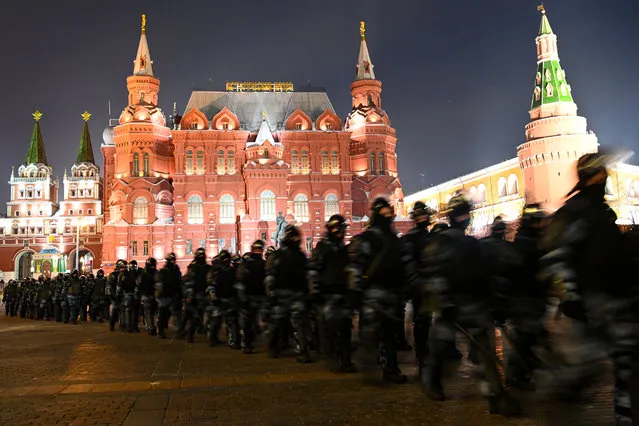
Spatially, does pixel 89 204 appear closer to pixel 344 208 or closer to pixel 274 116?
pixel 274 116

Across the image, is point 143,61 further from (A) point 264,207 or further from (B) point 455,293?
(B) point 455,293

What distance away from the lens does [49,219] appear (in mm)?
84562

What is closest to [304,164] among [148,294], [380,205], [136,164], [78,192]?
[136,164]

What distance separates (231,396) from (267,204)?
46.6m

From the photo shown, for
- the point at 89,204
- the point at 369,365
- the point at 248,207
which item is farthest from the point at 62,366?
the point at 89,204

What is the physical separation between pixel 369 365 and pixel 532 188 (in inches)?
2195

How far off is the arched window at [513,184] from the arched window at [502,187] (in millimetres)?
941

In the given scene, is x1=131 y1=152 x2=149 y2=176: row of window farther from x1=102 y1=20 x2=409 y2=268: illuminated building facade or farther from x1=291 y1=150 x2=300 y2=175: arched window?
x1=291 y1=150 x2=300 y2=175: arched window

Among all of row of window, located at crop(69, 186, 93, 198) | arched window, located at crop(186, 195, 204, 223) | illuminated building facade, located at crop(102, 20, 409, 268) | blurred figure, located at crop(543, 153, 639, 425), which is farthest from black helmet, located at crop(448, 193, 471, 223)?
row of window, located at crop(69, 186, 93, 198)

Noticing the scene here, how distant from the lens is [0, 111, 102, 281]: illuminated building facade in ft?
267

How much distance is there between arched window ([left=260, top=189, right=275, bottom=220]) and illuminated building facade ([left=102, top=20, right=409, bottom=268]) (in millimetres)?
100

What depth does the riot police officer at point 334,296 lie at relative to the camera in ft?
27.9

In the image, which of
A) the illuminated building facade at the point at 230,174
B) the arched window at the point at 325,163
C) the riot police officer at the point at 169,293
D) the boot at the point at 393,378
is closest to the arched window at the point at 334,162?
the illuminated building facade at the point at 230,174

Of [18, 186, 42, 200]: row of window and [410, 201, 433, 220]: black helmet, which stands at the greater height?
[18, 186, 42, 200]: row of window
